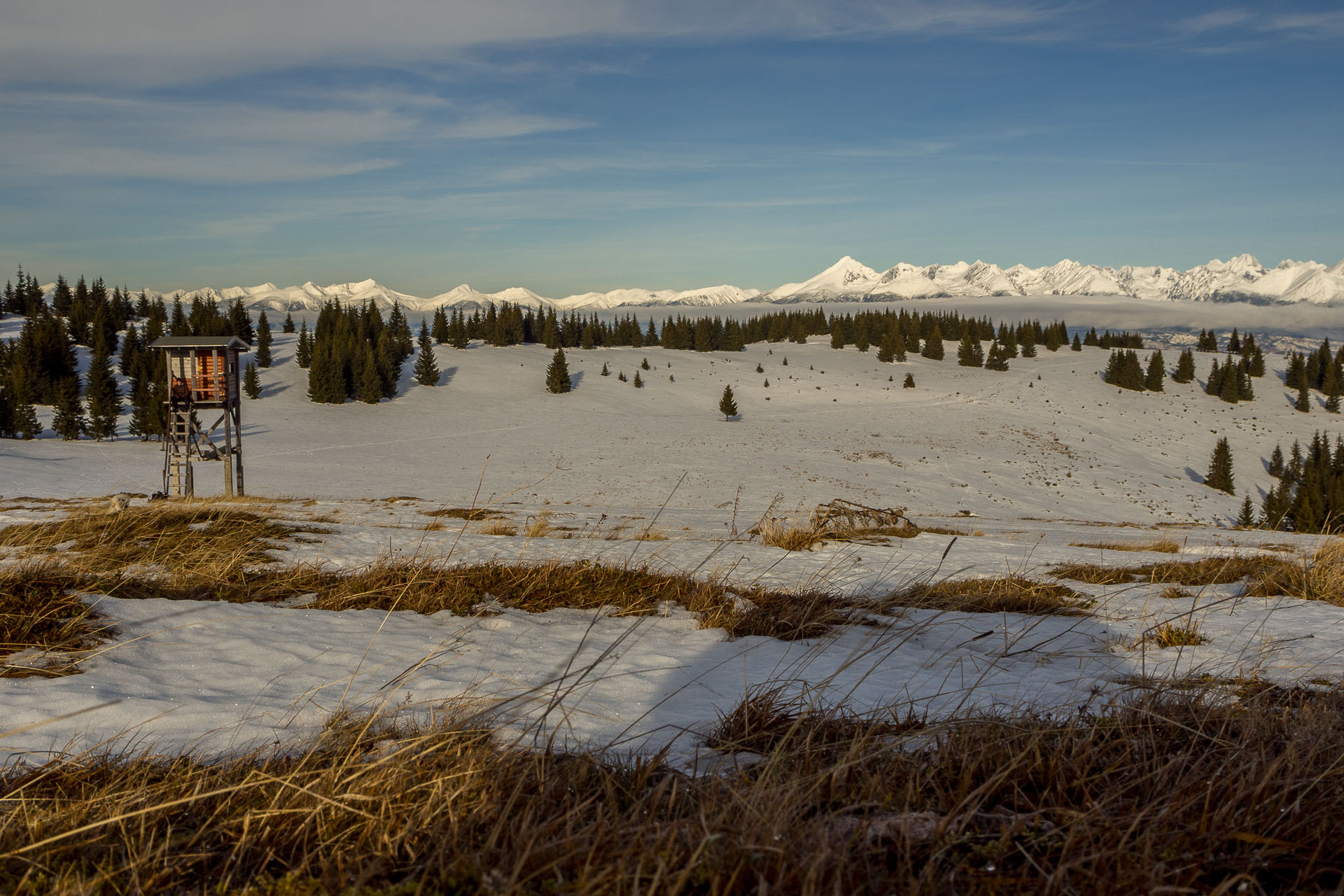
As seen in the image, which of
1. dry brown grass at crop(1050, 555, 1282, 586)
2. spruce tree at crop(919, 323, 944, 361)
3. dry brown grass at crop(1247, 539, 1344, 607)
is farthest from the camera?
spruce tree at crop(919, 323, 944, 361)

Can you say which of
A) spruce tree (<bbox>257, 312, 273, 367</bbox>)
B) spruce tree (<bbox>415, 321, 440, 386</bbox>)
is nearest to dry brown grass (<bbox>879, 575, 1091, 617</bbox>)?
spruce tree (<bbox>415, 321, 440, 386</bbox>)

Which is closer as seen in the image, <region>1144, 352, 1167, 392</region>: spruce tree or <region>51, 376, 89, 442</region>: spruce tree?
<region>51, 376, 89, 442</region>: spruce tree

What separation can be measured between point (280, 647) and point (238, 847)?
2066 millimetres

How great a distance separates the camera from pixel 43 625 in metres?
3.32

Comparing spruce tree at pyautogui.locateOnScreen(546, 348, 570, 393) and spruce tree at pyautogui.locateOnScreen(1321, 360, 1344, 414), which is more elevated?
spruce tree at pyautogui.locateOnScreen(546, 348, 570, 393)

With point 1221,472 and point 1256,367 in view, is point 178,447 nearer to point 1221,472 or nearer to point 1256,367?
point 1221,472

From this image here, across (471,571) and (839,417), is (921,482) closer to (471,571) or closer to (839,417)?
(839,417)

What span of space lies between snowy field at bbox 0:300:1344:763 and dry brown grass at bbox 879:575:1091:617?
216 millimetres

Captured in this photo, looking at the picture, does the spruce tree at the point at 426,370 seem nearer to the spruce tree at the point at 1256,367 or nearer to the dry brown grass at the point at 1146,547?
the dry brown grass at the point at 1146,547

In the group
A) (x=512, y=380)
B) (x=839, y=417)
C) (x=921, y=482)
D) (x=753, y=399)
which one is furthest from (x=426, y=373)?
(x=921, y=482)

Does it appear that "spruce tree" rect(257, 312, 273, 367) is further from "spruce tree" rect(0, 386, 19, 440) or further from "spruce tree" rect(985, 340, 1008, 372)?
"spruce tree" rect(985, 340, 1008, 372)

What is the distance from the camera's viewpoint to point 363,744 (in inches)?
89.3

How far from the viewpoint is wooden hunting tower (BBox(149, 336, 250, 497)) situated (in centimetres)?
1977

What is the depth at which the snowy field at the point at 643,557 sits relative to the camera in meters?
2.80
